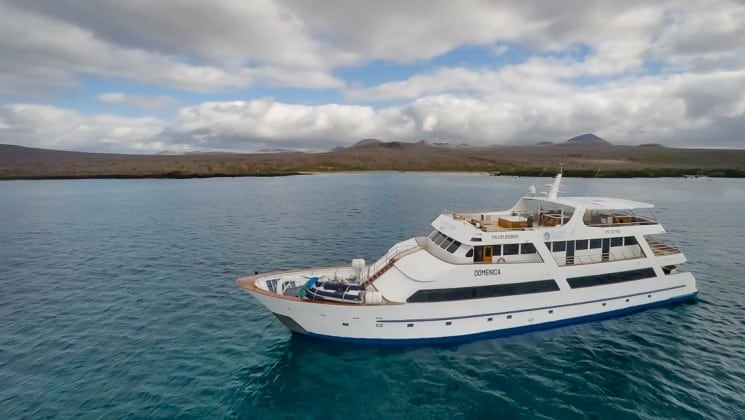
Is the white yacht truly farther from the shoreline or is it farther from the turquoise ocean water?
the shoreline

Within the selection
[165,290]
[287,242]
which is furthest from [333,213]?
[165,290]

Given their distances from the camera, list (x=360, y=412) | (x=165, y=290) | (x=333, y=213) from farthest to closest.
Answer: (x=333, y=213)
(x=165, y=290)
(x=360, y=412)

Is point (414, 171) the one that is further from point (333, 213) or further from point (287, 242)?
point (287, 242)

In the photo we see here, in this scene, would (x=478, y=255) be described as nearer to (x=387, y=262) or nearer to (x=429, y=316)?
(x=429, y=316)

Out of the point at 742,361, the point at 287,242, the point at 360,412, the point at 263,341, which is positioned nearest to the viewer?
the point at 360,412

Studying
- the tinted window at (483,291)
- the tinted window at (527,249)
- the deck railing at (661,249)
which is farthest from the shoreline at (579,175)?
the tinted window at (483,291)

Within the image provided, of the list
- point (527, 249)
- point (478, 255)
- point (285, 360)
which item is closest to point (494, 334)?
point (478, 255)

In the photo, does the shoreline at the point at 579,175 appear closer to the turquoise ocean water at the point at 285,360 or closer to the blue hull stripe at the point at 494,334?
the blue hull stripe at the point at 494,334
